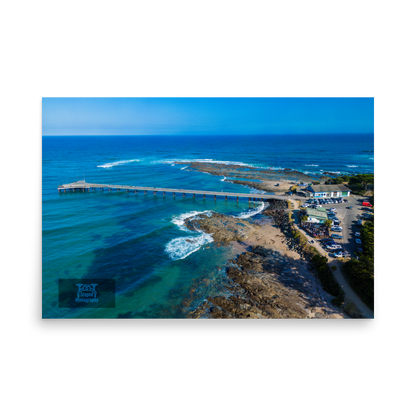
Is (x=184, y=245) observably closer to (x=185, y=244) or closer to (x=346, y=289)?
(x=185, y=244)

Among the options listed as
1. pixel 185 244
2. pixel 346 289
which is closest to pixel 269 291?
pixel 346 289

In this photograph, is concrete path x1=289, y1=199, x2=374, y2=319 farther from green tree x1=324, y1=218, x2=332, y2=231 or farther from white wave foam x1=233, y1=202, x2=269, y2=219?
white wave foam x1=233, y1=202, x2=269, y2=219

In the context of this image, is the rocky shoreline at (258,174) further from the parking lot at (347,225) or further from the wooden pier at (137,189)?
the parking lot at (347,225)

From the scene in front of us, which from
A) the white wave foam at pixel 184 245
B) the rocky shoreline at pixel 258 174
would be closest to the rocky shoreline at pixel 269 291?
the white wave foam at pixel 184 245

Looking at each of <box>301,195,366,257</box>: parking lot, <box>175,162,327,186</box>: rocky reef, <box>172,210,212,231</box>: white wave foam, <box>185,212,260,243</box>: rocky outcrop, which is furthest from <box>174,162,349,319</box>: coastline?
<box>175,162,327,186</box>: rocky reef

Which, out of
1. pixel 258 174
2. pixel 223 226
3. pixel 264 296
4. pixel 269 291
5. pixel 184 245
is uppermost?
pixel 258 174
